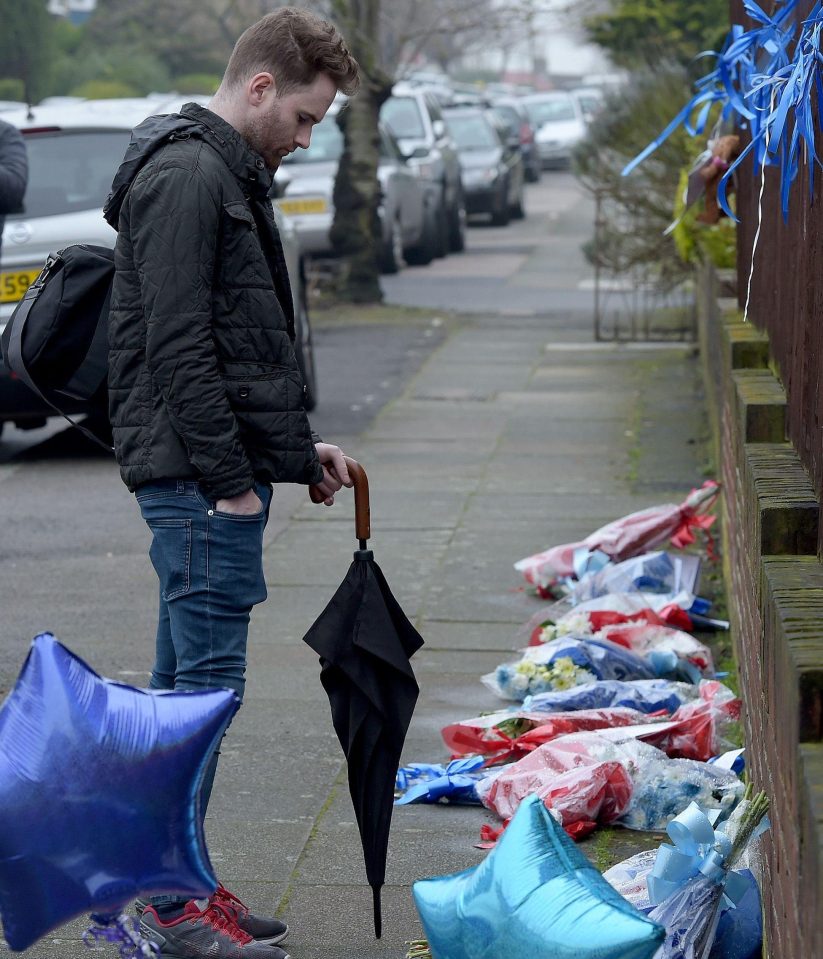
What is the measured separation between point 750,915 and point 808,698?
0.98 metres

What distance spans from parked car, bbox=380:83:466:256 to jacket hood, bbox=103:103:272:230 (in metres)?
17.8

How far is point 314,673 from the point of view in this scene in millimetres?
5645

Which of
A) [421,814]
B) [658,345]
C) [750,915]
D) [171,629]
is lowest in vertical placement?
[658,345]

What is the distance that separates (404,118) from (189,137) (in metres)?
20.5

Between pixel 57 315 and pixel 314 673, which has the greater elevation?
pixel 57 315

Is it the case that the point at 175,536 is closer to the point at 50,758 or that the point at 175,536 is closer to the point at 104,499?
the point at 50,758

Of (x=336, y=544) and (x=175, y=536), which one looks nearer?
(x=175, y=536)

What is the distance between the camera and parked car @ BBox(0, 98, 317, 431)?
8.94 meters

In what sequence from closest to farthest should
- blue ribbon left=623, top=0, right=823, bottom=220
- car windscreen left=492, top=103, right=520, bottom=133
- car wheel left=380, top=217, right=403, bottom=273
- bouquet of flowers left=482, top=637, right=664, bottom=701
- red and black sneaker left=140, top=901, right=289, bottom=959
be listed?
blue ribbon left=623, top=0, right=823, bottom=220, red and black sneaker left=140, top=901, right=289, bottom=959, bouquet of flowers left=482, top=637, right=664, bottom=701, car wheel left=380, top=217, right=403, bottom=273, car windscreen left=492, top=103, right=520, bottom=133

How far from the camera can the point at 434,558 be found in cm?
718

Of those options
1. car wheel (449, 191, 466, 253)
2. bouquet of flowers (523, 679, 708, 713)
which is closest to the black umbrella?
bouquet of flowers (523, 679, 708, 713)

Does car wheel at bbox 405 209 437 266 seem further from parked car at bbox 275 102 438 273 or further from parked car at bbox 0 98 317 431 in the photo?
parked car at bbox 0 98 317 431

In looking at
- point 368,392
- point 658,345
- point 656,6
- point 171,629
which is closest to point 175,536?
point 171,629

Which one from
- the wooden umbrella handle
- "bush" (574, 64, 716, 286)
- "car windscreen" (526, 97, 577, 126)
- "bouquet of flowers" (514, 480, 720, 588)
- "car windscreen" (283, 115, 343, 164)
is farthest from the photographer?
"car windscreen" (526, 97, 577, 126)
